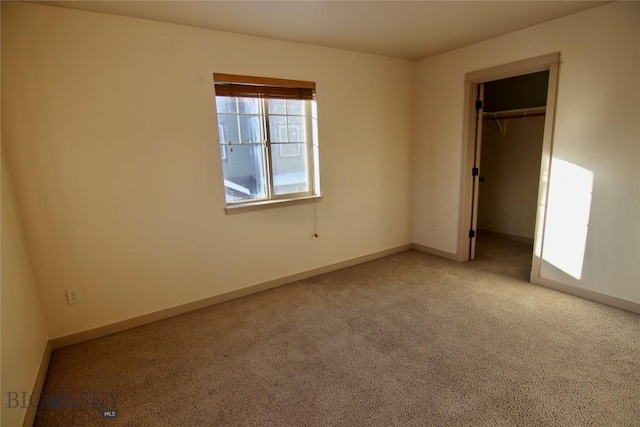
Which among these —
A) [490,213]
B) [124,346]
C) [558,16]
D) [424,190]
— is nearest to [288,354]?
[124,346]

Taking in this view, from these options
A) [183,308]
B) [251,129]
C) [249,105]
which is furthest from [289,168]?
[183,308]

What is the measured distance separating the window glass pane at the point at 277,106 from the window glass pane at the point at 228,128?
1.22 feet

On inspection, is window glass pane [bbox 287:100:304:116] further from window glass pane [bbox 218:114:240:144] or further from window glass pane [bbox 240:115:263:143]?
window glass pane [bbox 218:114:240:144]

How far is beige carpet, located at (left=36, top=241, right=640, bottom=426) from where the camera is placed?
1.74 m

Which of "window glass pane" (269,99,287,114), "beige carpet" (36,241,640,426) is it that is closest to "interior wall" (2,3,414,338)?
Answer: "window glass pane" (269,99,287,114)

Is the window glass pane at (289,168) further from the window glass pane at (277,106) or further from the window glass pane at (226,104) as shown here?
the window glass pane at (226,104)

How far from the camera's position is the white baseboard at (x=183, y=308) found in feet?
8.20

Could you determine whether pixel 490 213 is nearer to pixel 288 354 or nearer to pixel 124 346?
pixel 288 354

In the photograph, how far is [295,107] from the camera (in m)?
3.35

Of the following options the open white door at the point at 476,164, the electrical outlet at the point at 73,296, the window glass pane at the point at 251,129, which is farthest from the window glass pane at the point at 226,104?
the open white door at the point at 476,164

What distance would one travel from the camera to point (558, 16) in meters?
2.71

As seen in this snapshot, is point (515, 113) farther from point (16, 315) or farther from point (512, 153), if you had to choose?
point (16, 315)

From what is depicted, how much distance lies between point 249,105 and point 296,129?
54cm

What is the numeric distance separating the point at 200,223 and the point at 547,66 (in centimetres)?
341
